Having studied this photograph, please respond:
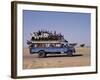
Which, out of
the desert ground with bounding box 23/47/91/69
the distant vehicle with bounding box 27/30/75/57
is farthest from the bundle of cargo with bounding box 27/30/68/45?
the desert ground with bounding box 23/47/91/69

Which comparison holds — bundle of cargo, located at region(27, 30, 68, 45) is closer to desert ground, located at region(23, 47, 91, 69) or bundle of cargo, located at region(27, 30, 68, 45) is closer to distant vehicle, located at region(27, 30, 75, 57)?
distant vehicle, located at region(27, 30, 75, 57)

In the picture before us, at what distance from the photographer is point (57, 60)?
2.00 metres

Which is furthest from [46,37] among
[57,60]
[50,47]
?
[57,60]

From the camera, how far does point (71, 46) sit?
2.05 metres

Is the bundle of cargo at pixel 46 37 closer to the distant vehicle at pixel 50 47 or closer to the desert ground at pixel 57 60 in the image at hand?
the distant vehicle at pixel 50 47

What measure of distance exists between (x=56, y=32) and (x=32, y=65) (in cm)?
33

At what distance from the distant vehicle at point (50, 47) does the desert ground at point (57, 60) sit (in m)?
0.03

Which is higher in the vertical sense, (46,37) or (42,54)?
(46,37)

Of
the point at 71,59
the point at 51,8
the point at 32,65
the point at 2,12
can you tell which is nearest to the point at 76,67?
the point at 71,59

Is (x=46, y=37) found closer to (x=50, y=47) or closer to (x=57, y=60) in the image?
(x=50, y=47)

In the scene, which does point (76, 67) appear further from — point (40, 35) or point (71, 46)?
point (40, 35)

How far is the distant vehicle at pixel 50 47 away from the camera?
75.9 inches

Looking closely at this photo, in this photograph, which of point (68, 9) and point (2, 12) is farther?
point (68, 9)

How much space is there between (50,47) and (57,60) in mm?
120
